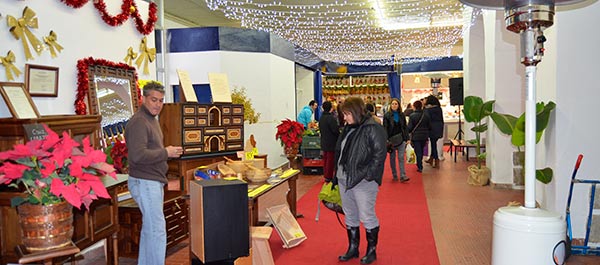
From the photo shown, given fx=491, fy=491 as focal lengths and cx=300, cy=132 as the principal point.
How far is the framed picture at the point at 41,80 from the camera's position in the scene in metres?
3.93

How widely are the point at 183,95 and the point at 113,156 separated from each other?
1274 millimetres

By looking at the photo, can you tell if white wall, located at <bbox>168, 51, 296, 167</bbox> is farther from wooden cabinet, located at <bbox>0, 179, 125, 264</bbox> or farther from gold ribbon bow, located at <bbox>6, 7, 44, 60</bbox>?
wooden cabinet, located at <bbox>0, 179, 125, 264</bbox>

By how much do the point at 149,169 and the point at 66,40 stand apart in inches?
69.9

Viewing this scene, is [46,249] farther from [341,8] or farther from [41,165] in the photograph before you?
[341,8]

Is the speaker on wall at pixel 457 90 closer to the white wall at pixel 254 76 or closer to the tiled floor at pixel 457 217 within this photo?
the tiled floor at pixel 457 217

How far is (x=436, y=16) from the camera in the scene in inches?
369

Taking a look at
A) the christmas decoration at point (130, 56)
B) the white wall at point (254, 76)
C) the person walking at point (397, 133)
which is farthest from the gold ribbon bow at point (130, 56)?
the person walking at point (397, 133)

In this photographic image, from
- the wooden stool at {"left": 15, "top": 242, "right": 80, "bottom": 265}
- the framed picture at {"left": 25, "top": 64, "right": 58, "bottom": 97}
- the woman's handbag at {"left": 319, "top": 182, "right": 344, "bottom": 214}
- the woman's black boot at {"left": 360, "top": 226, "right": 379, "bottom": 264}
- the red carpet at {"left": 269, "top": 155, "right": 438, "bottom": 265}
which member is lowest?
the red carpet at {"left": 269, "top": 155, "right": 438, "bottom": 265}

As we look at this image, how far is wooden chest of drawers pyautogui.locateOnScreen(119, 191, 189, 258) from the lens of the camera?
4.38 meters

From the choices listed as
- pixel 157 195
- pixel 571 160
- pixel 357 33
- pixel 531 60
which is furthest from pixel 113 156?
pixel 357 33

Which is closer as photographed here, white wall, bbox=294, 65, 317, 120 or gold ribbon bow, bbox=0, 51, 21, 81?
gold ribbon bow, bbox=0, 51, 21, 81

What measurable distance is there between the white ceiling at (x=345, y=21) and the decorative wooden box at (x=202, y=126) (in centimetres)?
231

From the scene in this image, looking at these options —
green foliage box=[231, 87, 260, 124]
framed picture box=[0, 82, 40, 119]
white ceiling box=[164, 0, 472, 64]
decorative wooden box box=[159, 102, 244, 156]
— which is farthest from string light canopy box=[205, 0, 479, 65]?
framed picture box=[0, 82, 40, 119]

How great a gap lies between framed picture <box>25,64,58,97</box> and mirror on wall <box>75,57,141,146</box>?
13.0 inches
